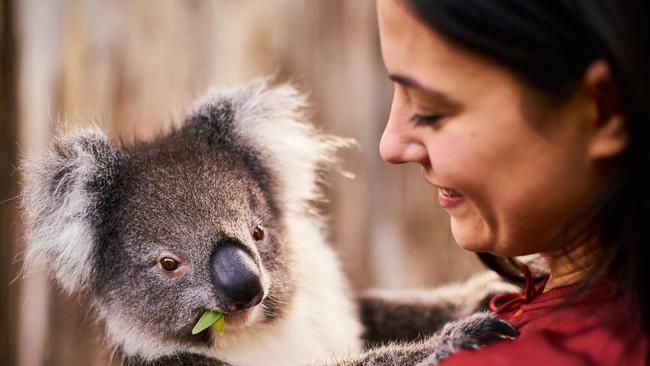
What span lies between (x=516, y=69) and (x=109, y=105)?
7.97 ft

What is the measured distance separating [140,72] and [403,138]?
2.12 meters

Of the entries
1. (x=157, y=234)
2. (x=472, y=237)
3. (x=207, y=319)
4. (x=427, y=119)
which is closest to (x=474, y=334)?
(x=472, y=237)

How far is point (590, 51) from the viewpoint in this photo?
99 centimetres

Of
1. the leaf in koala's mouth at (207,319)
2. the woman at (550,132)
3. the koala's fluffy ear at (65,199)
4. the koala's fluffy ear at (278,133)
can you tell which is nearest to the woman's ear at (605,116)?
the woman at (550,132)

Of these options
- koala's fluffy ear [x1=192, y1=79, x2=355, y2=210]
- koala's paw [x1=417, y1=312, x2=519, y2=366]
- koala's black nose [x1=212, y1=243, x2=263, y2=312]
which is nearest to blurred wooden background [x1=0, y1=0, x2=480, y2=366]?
koala's fluffy ear [x1=192, y1=79, x2=355, y2=210]

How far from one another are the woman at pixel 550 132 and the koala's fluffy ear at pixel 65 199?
1.22 meters

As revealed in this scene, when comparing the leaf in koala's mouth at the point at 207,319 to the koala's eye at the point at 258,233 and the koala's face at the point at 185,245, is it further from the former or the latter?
the koala's eye at the point at 258,233

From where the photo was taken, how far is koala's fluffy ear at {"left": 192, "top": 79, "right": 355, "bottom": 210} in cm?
Result: 242

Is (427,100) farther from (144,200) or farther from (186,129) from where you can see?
(186,129)

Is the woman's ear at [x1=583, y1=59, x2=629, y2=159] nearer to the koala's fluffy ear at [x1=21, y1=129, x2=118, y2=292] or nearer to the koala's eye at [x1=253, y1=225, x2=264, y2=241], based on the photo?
the koala's eye at [x1=253, y1=225, x2=264, y2=241]

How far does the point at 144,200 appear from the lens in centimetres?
211

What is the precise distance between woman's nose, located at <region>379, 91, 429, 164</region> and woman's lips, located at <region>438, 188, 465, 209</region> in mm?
93

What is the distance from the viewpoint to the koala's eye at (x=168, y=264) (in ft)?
6.64

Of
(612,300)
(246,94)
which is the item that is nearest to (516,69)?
(612,300)
